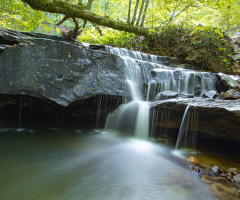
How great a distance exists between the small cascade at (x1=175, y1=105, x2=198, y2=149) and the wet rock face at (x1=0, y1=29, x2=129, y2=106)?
1828mm

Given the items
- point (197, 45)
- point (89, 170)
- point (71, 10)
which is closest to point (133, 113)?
point (89, 170)

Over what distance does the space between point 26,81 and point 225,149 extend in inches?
204

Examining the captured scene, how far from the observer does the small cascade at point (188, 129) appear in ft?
12.2

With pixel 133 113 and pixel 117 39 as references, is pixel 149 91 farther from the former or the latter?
pixel 117 39

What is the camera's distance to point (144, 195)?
2068mm

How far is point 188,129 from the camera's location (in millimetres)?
3891

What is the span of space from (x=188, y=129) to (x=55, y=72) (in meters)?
3.67

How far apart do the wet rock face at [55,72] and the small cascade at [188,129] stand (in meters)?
1.83

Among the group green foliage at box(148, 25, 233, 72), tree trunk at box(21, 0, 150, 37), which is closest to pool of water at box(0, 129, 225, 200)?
tree trunk at box(21, 0, 150, 37)

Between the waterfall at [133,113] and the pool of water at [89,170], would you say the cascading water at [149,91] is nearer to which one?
the waterfall at [133,113]

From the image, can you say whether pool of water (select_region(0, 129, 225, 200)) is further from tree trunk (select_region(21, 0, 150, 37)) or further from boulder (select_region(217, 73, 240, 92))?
boulder (select_region(217, 73, 240, 92))

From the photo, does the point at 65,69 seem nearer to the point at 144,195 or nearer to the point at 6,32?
the point at 6,32

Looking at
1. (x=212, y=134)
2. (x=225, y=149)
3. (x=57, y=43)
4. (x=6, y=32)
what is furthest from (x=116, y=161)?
(x=6, y=32)

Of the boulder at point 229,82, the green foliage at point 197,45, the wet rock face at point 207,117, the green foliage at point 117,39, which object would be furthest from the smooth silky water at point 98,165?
the green foliage at point 117,39
